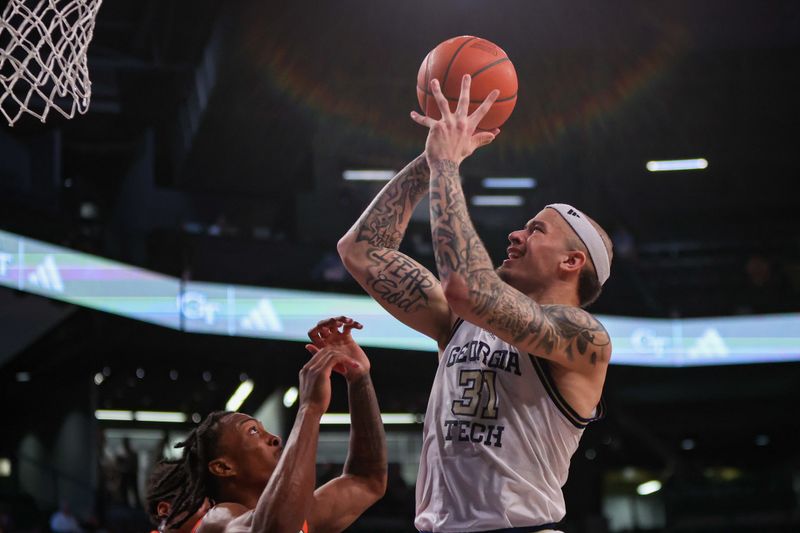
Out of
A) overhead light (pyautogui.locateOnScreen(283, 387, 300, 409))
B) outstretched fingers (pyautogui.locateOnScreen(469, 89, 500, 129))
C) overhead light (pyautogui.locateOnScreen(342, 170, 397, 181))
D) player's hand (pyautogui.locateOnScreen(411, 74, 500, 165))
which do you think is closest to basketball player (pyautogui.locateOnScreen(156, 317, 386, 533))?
player's hand (pyautogui.locateOnScreen(411, 74, 500, 165))

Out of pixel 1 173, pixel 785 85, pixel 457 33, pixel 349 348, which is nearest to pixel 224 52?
pixel 457 33

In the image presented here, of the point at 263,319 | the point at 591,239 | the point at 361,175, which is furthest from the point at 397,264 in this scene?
the point at 361,175

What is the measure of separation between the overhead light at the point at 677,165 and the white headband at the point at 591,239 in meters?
14.4

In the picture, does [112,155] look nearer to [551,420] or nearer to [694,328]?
[694,328]

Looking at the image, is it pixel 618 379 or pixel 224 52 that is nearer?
pixel 224 52

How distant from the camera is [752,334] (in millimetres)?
15102

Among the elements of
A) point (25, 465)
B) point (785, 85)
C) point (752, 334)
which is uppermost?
point (785, 85)

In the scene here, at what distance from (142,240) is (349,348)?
12.9m

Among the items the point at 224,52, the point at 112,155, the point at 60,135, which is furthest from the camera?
the point at 112,155

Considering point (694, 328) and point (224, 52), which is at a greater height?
point (224, 52)

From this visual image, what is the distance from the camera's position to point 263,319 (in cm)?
1318

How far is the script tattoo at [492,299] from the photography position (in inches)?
107

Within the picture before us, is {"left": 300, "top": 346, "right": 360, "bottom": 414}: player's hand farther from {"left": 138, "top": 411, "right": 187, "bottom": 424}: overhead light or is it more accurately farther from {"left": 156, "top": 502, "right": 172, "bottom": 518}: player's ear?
{"left": 138, "top": 411, "right": 187, "bottom": 424}: overhead light

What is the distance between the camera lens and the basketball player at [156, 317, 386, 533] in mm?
2707
